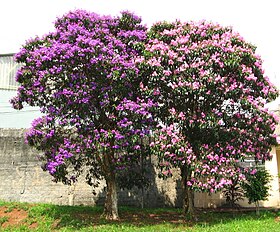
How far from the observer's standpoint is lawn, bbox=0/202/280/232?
903cm

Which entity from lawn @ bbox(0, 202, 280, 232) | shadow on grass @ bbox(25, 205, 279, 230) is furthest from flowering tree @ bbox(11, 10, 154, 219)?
lawn @ bbox(0, 202, 280, 232)

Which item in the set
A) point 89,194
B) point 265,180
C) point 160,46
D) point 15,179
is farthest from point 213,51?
point 15,179

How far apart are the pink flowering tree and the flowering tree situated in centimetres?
→ 61

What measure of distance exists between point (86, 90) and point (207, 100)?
10.7 ft

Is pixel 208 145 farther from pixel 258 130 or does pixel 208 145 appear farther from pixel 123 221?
pixel 123 221

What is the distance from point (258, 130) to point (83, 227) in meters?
5.37

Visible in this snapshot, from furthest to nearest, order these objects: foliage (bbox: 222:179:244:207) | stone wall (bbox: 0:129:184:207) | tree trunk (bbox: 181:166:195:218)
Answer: stone wall (bbox: 0:129:184:207) → foliage (bbox: 222:179:244:207) → tree trunk (bbox: 181:166:195:218)

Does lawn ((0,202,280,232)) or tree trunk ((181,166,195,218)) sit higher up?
tree trunk ((181,166,195,218))

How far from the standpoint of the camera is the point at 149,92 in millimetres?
9422

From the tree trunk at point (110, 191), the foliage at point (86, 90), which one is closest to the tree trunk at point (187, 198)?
the foliage at point (86, 90)

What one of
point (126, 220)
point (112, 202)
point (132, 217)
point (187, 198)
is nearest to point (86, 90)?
point (112, 202)

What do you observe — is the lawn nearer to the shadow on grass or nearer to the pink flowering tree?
the shadow on grass

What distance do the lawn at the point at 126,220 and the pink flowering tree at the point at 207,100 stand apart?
113cm

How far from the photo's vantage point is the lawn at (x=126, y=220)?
903 cm
